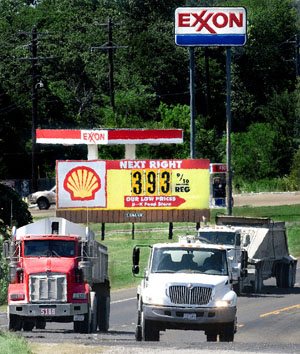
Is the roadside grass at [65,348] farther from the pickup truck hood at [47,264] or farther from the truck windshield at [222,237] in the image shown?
the truck windshield at [222,237]

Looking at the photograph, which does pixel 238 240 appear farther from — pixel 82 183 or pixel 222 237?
pixel 82 183

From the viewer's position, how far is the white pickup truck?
79.5 ft

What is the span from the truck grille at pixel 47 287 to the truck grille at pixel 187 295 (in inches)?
155

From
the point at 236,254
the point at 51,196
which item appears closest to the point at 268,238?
the point at 236,254

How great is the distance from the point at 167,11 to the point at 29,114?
37.6 m

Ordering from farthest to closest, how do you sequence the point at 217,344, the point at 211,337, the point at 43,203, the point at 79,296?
the point at 43,203
the point at 79,296
the point at 211,337
the point at 217,344

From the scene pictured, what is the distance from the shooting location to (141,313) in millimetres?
24859

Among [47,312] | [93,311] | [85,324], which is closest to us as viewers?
[47,312]

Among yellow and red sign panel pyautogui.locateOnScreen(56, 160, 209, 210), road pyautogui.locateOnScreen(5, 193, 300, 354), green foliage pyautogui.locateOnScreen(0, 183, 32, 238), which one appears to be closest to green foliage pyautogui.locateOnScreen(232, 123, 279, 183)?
yellow and red sign panel pyautogui.locateOnScreen(56, 160, 209, 210)

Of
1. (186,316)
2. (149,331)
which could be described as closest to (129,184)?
(149,331)

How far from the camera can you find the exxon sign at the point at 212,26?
59344 millimetres

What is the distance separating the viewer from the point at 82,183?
5294 cm

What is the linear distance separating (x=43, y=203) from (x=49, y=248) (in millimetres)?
55562

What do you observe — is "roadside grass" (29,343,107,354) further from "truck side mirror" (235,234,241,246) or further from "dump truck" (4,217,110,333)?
"truck side mirror" (235,234,241,246)
